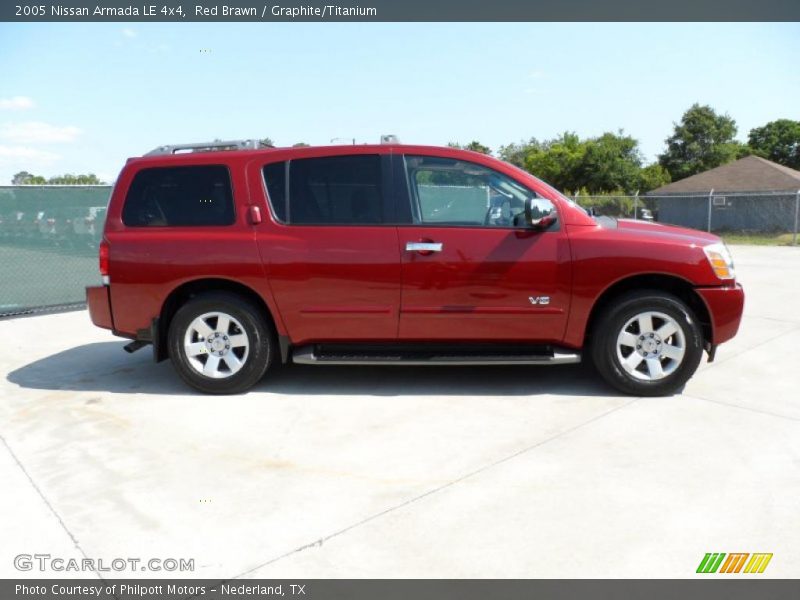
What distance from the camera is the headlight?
4758 millimetres

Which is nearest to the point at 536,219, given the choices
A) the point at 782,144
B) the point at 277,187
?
the point at 277,187

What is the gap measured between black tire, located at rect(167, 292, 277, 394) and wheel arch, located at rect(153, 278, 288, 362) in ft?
0.18

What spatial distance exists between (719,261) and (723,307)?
345mm

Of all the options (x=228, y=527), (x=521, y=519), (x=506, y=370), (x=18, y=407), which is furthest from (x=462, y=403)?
(x=18, y=407)

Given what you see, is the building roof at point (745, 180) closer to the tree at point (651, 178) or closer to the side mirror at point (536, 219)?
the tree at point (651, 178)

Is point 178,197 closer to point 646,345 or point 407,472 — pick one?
point 407,472

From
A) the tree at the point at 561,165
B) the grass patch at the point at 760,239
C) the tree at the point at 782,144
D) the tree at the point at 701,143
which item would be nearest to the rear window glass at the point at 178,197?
the grass patch at the point at 760,239

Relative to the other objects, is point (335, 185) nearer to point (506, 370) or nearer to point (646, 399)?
point (506, 370)

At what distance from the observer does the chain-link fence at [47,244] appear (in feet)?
29.8

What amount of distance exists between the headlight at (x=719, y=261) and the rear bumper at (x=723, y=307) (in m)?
0.10

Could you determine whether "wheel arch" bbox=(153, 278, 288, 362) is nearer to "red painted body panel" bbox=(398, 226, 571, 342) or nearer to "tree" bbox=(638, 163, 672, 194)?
"red painted body panel" bbox=(398, 226, 571, 342)

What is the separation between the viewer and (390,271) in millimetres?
4863

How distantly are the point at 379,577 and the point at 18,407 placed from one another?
366cm

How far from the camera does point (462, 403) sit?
4.79m
